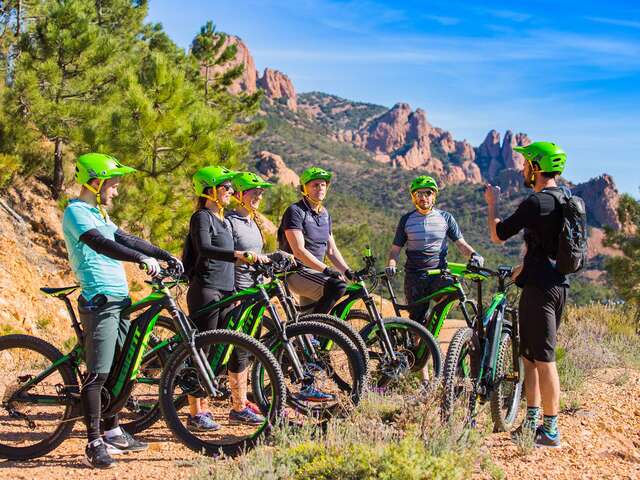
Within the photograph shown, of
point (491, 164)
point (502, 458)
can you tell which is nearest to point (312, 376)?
point (502, 458)

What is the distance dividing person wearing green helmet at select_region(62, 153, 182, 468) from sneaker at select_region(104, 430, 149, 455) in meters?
0.04

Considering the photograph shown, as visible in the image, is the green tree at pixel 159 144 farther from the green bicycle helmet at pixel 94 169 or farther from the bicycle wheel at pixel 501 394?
the bicycle wheel at pixel 501 394

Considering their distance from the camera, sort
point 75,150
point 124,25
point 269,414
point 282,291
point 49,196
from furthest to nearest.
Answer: point 124,25
point 49,196
point 75,150
point 282,291
point 269,414

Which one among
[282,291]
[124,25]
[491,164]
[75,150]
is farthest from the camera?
[491,164]

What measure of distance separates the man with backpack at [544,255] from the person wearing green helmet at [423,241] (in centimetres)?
130

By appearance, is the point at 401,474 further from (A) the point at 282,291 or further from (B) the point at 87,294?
(B) the point at 87,294

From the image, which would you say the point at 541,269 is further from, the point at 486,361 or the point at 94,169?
the point at 94,169

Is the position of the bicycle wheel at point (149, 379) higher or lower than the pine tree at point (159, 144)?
lower

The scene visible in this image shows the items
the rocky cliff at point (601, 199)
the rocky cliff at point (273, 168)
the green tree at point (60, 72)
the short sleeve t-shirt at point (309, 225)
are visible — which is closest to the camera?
the short sleeve t-shirt at point (309, 225)

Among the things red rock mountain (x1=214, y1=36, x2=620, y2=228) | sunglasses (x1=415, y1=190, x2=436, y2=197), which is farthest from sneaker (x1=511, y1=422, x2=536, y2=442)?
red rock mountain (x1=214, y1=36, x2=620, y2=228)

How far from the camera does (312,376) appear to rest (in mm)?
4621

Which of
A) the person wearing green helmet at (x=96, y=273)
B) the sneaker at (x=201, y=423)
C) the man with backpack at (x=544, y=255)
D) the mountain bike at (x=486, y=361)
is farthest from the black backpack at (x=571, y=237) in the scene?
the sneaker at (x=201, y=423)

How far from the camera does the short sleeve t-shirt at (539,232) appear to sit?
4.30 meters

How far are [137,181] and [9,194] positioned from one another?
2762mm
